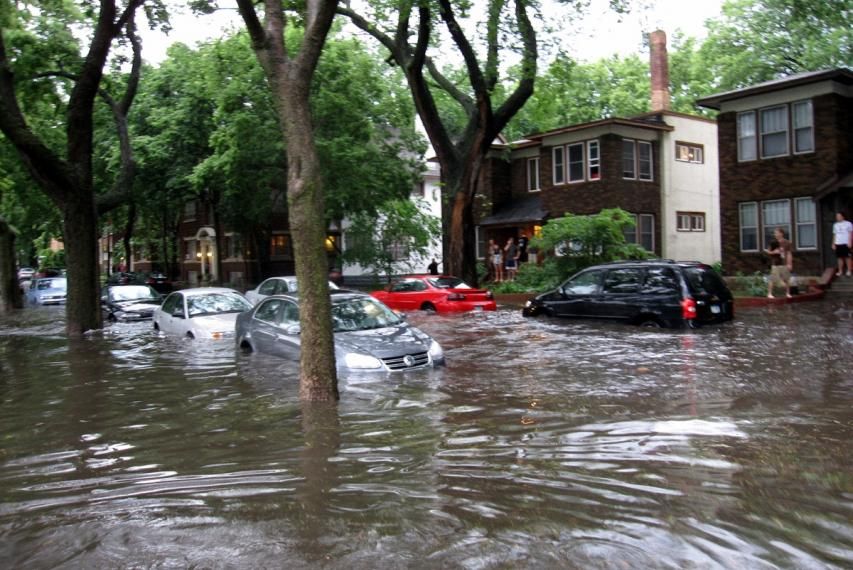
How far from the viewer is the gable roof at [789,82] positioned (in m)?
22.5

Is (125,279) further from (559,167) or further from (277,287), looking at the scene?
(559,167)

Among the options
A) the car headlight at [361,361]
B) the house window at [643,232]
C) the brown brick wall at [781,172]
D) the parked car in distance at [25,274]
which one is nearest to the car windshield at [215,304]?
the car headlight at [361,361]

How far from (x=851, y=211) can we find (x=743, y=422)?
19.0m

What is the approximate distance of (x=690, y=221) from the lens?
108ft

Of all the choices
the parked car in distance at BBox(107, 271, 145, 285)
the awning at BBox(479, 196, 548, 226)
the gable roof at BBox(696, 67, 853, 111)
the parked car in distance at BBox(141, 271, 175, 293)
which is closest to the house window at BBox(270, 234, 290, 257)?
the parked car in distance at BBox(141, 271, 175, 293)

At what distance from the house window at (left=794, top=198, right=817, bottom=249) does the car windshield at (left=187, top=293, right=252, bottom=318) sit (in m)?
17.8

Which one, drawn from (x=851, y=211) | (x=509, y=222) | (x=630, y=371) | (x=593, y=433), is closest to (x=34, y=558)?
(x=593, y=433)

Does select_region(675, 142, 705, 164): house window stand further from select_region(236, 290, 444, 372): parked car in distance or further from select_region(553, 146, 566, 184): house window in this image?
select_region(236, 290, 444, 372): parked car in distance

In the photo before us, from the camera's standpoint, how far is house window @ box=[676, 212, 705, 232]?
32.5m

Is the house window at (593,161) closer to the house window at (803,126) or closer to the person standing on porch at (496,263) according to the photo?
the person standing on porch at (496,263)

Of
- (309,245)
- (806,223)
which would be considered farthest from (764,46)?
(309,245)

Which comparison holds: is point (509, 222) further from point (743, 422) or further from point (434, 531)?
point (434, 531)

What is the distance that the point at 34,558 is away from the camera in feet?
13.9

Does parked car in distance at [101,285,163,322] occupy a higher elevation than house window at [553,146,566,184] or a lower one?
lower
